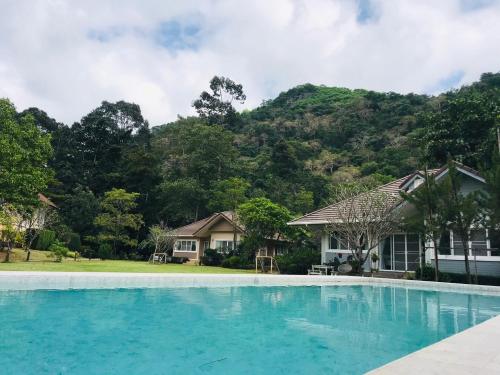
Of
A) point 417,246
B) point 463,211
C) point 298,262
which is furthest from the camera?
point 298,262

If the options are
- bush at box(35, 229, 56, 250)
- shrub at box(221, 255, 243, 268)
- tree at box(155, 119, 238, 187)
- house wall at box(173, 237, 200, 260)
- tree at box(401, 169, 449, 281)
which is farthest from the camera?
tree at box(155, 119, 238, 187)

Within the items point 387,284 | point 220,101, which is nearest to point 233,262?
point 387,284

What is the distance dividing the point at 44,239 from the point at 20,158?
435 inches

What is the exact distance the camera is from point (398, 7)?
50.7 ft

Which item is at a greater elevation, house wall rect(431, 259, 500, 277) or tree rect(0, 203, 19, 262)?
tree rect(0, 203, 19, 262)

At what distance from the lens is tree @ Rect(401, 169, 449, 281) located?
1547 centimetres

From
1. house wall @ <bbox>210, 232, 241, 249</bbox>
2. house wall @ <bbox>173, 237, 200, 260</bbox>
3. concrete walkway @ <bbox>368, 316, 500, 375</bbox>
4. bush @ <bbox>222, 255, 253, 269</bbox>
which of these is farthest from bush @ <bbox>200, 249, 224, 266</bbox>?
concrete walkway @ <bbox>368, 316, 500, 375</bbox>

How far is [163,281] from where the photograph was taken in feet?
49.9

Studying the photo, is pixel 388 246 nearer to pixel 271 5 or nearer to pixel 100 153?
pixel 271 5

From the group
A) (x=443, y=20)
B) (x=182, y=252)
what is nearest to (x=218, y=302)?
(x=443, y=20)

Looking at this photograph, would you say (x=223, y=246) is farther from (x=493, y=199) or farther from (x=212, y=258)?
(x=493, y=199)

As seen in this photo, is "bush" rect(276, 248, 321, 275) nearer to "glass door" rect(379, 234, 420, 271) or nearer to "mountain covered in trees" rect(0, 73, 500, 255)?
"glass door" rect(379, 234, 420, 271)

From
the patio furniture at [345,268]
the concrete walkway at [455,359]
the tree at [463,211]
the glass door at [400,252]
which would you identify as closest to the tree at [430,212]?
the tree at [463,211]

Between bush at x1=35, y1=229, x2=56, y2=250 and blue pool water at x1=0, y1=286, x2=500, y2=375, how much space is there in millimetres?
19841
